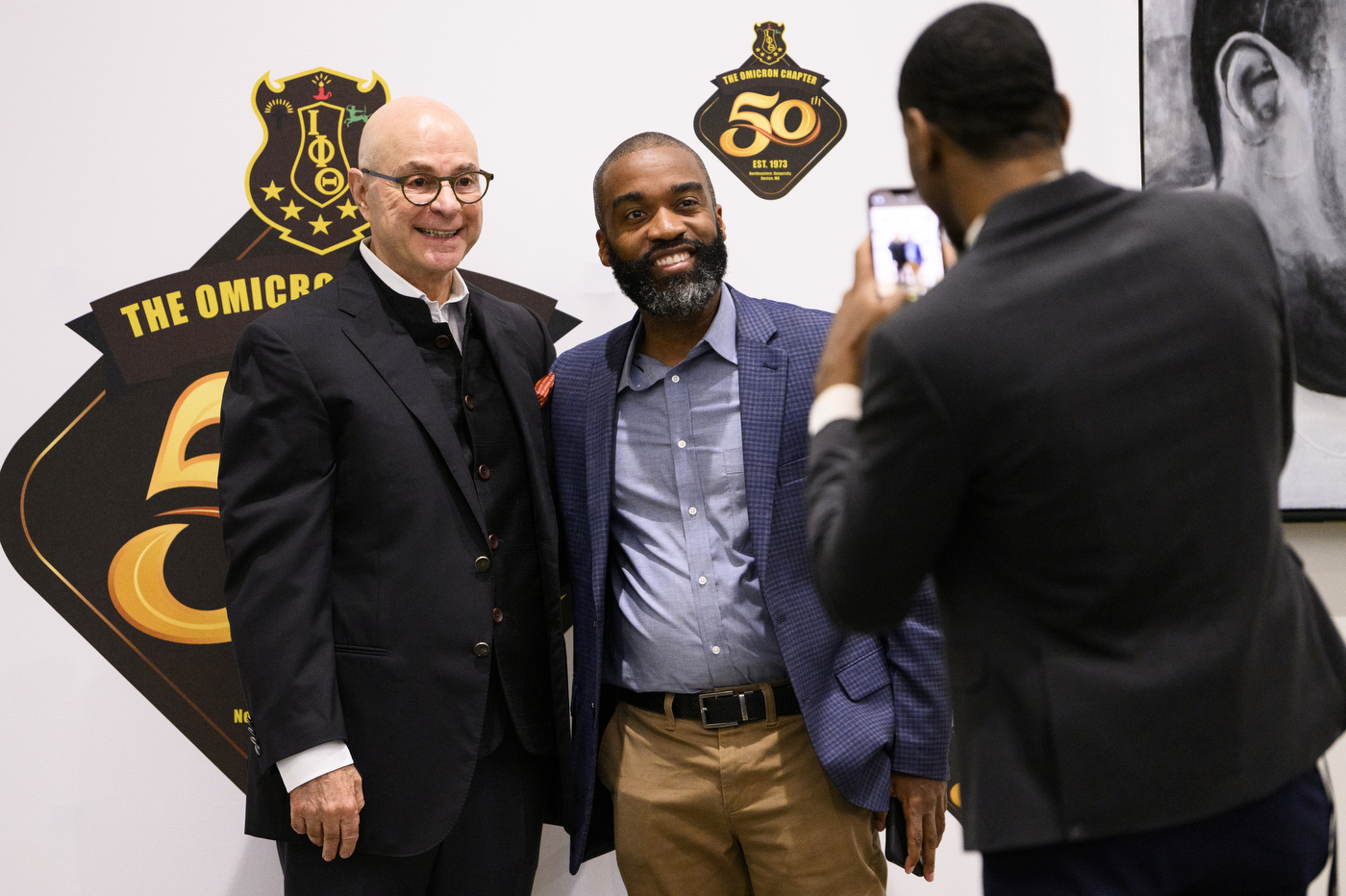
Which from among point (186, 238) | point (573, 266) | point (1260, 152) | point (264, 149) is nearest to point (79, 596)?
point (186, 238)

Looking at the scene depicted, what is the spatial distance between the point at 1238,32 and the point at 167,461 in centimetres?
291

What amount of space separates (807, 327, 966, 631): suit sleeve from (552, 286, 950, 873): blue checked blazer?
75cm

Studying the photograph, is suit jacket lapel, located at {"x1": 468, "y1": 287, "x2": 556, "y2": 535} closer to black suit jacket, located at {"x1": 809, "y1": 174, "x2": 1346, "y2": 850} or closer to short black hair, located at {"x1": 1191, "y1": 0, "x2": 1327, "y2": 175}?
black suit jacket, located at {"x1": 809, "y1": 174, "x2": 1346, "y2": 850}

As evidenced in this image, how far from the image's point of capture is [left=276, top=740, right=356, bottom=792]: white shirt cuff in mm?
1899

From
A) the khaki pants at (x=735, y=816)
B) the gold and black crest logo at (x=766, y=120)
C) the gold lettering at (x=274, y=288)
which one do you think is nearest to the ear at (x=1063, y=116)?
the khaki pants at (x=735, y=816)

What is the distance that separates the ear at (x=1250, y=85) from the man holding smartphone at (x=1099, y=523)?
1.81 metres

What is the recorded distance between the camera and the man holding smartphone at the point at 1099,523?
1.10 m

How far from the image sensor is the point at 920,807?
6.61ft

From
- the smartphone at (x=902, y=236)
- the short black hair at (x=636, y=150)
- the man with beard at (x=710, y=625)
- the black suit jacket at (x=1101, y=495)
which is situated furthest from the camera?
the short black hair at (x=636, y=150)

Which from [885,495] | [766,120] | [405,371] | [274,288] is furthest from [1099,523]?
[274,288]

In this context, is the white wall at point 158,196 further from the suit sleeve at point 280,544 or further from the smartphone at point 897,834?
the smartphone at point 897,834

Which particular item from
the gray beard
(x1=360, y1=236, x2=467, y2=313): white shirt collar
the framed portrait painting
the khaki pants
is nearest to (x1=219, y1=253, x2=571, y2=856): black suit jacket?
(x1=360, y1=236, x2=467, y2=313): white shirt collar

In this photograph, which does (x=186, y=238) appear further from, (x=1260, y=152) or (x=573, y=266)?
(x=1260, y=152)

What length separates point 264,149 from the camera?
254cm
